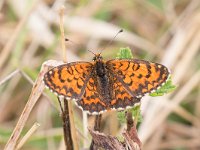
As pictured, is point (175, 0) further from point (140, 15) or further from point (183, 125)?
point (183, 125)

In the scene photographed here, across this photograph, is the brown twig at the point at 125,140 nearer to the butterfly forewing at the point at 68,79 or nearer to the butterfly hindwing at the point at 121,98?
the butterfly hindwing at the point at 121,98

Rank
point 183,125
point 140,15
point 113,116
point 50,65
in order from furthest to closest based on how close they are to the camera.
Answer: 1. point 140,15
2. point 183,125
3. point 113,116
4. point 50,65

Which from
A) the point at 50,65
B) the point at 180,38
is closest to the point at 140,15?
the point at 180,38

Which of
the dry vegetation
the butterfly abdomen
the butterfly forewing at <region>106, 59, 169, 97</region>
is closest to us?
the butterfly forewing at <region>106, 59, 169, 97</region>

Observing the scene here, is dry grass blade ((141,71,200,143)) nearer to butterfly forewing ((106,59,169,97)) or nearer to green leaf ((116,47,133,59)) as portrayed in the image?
butterfly forewing ((106,59,169,97))

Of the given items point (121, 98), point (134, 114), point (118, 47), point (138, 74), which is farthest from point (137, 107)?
point (118, 47)

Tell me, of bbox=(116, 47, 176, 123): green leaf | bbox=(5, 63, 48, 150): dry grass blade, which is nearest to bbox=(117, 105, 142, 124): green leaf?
bbox=(116, 47, 176, 123): green leaf

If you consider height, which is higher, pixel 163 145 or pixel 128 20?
pixel 128 20
